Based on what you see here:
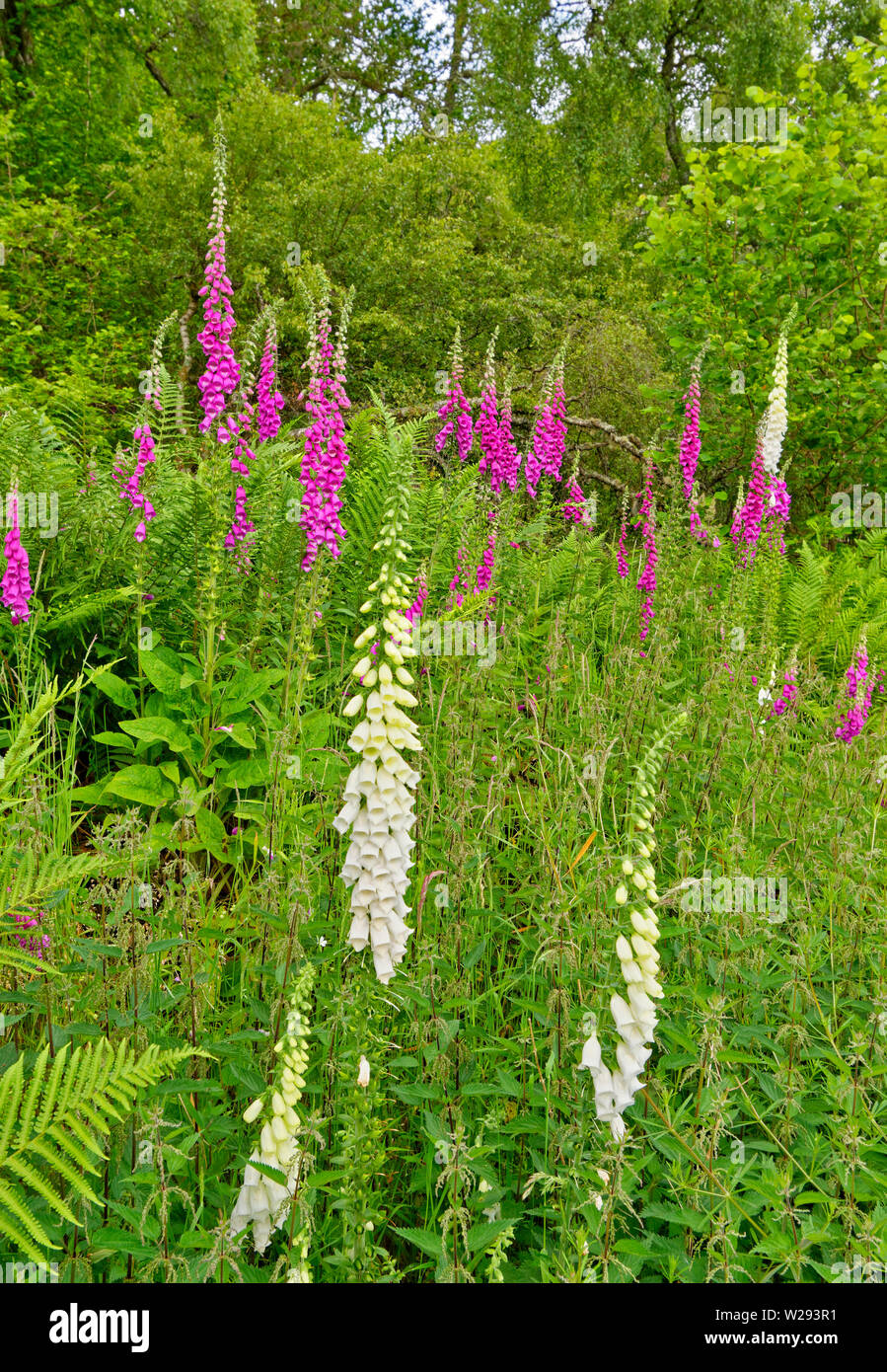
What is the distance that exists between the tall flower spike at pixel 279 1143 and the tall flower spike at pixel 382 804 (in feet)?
0.87

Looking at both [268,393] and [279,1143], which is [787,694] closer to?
[268,393]

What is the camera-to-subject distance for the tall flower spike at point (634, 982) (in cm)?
169

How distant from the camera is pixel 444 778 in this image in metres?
3.52

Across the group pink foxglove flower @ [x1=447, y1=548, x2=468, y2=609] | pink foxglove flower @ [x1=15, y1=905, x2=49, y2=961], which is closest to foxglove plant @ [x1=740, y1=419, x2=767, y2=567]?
pink foxglove flower @ [x1=447, y1=548, x2=468, y2=609]

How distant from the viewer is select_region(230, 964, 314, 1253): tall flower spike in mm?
1645

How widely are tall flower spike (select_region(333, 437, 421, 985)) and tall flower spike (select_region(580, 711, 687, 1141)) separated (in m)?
0.46

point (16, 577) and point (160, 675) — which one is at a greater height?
point (16, 577)

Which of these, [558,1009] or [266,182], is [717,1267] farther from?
[266,182]

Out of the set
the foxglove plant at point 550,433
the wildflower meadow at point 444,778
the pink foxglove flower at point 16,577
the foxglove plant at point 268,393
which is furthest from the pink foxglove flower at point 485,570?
the pink foxglove flower at point 16,577

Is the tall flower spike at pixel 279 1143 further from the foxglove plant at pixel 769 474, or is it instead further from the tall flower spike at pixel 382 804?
the foxglove plant at pixel 769 474

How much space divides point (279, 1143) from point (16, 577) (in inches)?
111

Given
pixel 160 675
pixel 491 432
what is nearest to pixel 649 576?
pixel 491 432
